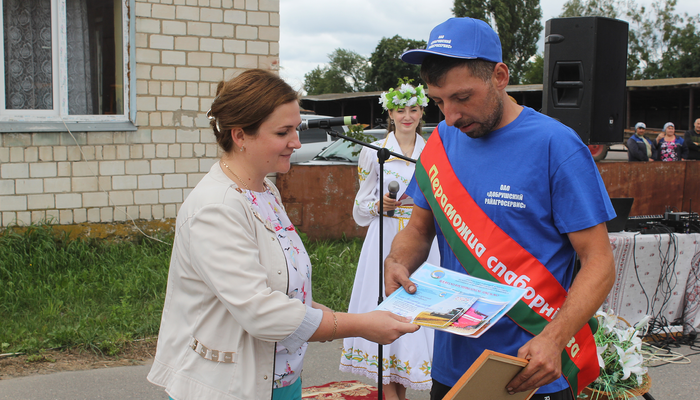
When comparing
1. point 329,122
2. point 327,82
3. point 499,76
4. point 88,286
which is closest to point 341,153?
point 88,286

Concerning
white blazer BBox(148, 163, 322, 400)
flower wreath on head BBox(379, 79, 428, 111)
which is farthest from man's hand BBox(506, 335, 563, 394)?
flower wreath on head BBox(379, 79, 428, 111)

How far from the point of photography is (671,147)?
535 inches

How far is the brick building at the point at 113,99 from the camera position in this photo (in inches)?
261

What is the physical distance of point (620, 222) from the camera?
521cm

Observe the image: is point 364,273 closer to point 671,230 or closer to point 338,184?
point 671,230

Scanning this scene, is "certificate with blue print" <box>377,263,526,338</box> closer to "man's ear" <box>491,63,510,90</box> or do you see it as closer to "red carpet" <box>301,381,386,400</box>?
"man's ear" <box>491,63,510,90</box>

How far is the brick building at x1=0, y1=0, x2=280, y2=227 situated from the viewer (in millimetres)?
6625

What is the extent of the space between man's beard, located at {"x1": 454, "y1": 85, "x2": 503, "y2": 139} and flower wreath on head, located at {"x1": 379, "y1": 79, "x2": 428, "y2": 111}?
101 inches

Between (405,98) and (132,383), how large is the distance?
297 centimetres

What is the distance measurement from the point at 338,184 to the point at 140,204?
102 inches

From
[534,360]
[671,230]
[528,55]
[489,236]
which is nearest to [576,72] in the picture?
[671,230]

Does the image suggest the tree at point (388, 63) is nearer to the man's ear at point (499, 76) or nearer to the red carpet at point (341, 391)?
the red carpet at point (341, 391)

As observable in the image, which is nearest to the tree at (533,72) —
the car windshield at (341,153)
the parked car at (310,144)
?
the parked car at (310,144)

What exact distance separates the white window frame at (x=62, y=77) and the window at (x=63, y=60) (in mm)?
11
